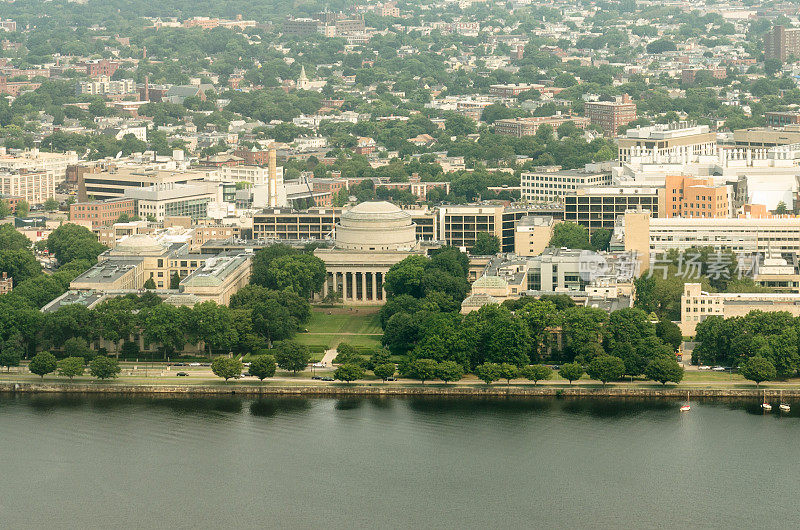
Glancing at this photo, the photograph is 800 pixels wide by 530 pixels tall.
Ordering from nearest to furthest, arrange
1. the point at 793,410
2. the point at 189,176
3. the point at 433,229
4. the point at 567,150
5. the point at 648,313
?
the point at 793,410, the point at 648,313, the point at 433,229, the point at 189,176, the point at 567,150

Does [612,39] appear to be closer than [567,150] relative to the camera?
No

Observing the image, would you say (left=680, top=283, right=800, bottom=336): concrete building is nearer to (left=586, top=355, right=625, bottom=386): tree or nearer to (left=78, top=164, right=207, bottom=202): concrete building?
(left=586, top=355, right=625, bottom=386): tree

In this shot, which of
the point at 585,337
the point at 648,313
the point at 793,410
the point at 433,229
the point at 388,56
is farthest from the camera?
the point at 388,56

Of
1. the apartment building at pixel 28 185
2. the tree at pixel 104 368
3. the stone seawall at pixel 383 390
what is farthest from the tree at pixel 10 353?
the apartment building at pixel 28 185

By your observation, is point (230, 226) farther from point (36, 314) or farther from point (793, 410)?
point (793, 410)

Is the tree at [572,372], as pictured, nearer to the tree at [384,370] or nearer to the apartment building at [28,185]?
the tree at [384,370]

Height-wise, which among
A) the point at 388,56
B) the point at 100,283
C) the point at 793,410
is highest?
the point at 388,56

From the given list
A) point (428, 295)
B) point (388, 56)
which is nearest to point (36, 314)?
point (428, 295)

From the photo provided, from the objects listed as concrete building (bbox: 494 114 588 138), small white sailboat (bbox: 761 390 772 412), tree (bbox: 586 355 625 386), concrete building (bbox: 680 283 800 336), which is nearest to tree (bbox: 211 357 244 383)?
tree (bbox: 586 355 625 386)
